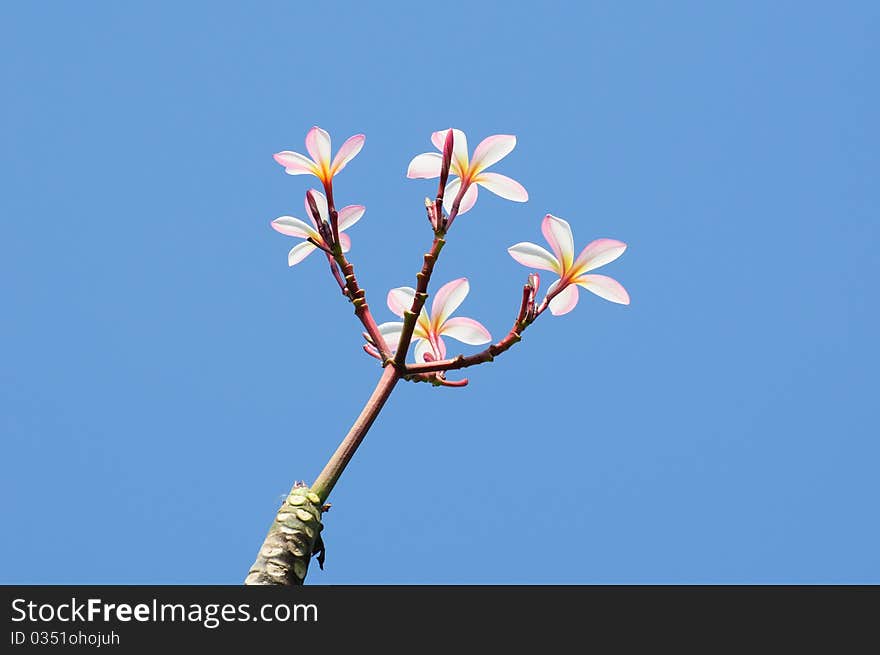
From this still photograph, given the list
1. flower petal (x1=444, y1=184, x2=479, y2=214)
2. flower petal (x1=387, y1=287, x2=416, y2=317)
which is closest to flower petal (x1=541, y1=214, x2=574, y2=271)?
flower petal (x1=444, y1=184, x2=479, y2=214)

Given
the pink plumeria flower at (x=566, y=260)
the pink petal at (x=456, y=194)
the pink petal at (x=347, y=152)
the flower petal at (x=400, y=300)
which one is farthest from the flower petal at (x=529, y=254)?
→ the pink petal at (x=347, y=152)

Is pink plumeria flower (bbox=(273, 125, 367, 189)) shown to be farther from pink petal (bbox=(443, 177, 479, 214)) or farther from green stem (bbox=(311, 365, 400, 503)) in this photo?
green stem (bbox=(311, 365, 400, 503))

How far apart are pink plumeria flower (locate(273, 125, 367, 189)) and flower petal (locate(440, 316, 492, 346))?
394mm

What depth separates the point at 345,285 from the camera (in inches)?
64.9

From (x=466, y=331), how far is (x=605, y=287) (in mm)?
305

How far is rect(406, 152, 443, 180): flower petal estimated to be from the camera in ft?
5.19

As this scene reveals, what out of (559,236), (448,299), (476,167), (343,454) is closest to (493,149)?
(476,167)

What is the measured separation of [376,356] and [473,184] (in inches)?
16.2

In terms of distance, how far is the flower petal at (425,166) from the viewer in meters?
1.58

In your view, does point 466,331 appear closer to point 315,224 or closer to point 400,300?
point 400,300

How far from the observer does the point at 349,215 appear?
1699 millimetres

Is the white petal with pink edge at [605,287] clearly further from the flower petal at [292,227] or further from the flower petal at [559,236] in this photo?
the flower petal at [292,227]
